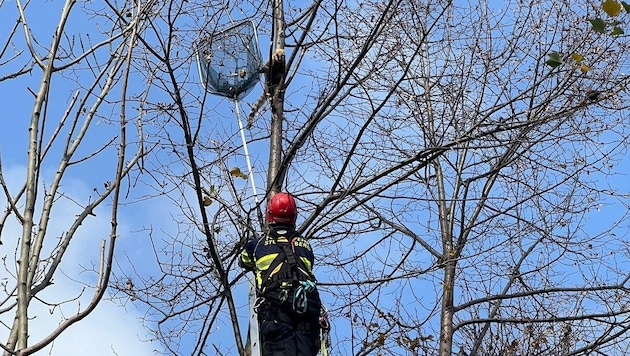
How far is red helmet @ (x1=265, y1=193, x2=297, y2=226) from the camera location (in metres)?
6.33

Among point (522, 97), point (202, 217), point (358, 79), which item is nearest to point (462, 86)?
point (522, 97)

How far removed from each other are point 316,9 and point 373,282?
90.7 inches

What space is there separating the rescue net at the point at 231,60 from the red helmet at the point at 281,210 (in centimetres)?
119

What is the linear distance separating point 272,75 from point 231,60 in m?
0.52

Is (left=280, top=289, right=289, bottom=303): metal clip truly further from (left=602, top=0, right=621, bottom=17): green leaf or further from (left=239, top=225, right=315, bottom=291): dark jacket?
(left=602, top=0, right=621, bottom=17): green leaf

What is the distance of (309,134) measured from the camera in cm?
761

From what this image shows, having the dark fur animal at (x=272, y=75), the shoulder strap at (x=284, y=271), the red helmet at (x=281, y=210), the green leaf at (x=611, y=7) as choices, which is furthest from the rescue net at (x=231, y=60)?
the green leaf at (x=611, y=7)

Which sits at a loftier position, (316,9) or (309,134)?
(316,9)

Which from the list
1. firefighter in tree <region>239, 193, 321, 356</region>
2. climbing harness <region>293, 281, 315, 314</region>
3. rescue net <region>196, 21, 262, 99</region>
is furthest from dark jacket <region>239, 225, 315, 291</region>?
rescue net <region>196, 21, 262, 99</region>

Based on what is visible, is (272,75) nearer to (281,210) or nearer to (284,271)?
(281,210)

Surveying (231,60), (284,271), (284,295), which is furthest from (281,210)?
(231,60)

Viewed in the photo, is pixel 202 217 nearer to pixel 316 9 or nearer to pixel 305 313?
pixel 305 313

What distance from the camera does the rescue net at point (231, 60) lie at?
7211mm

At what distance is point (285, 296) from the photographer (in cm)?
599
